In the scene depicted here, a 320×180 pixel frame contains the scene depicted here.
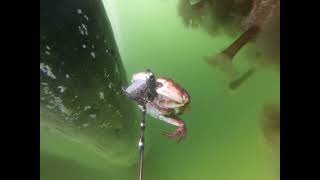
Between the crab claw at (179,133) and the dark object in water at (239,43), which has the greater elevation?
the dark object in water at (239,43)

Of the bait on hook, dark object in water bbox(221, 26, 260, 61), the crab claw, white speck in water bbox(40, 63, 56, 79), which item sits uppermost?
dark object in water bbox(221, 26, 260, 61)

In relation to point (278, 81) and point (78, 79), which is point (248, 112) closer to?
point (278, 81)

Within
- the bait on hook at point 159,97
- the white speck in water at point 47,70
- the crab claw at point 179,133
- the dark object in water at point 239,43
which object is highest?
the dark object in water at point 239,43

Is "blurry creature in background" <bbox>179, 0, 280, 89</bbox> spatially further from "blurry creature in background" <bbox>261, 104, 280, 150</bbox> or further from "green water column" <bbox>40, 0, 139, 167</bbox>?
"green water column" <bbox>40, 0, 139, 167</bbox>

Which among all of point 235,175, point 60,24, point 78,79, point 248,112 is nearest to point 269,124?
point 248,112

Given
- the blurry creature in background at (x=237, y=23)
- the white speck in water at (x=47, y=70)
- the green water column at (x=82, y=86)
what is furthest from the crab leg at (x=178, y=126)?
the white speck in water at (x=47, y=70)

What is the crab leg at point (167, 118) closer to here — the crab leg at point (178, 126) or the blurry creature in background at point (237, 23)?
the crab leg at point (178, 126)

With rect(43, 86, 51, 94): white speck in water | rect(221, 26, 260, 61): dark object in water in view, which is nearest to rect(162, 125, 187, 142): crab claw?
rect(221, 26, 260, 61): dark object in water
